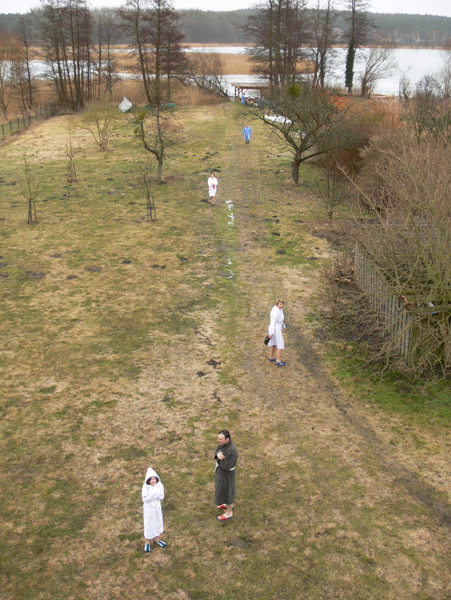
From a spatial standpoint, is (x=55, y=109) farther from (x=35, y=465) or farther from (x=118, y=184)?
(x=35, y=465)

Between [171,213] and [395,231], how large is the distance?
14239 mm

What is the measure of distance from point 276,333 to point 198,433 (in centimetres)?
348

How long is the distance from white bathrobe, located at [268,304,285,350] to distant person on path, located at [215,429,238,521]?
4.92 metres

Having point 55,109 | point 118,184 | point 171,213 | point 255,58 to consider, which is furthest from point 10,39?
point 171,213

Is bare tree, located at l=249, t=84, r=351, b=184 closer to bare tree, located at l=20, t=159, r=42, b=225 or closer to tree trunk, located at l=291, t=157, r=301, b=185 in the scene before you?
tree trunk, located at l=291, t=157, r=301, b=185

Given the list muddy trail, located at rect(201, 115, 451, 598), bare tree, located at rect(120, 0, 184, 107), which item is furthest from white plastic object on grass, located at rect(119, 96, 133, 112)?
muddy trail, located at rect(201, 115, 451, 598)

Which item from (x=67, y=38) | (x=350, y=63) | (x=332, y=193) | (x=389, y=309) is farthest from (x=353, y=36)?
(x=389, y=309)

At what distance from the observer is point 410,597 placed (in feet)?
25.3

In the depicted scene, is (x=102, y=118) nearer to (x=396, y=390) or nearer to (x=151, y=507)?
(x=396, y=390)

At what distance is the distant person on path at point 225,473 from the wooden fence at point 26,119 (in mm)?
41739

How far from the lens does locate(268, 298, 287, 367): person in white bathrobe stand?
13.3m

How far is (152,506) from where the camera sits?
8188 millimetres

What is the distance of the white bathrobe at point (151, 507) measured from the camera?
8.14m

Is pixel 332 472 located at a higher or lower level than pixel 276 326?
lower
